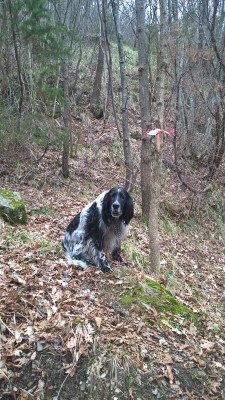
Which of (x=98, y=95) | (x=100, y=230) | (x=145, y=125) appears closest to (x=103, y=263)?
(x=100, y=230)

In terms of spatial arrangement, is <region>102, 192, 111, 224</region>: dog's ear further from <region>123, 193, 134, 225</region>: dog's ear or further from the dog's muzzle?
<region>123, 193, 134, 225</region>: dog's ear

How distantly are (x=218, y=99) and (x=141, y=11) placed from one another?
14.1 ft

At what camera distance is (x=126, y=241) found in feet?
23.4

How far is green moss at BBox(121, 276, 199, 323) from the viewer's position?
4477mm

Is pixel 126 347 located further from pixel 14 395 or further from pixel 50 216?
pixel 50 216

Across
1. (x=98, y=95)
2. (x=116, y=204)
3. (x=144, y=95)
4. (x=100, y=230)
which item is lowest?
(x=100, y=230)

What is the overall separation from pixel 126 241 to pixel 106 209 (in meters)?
1.83

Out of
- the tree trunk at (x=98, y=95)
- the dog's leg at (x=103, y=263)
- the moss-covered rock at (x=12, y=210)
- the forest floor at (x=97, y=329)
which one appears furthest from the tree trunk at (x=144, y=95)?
the tree trunk at (x=98, y=95)

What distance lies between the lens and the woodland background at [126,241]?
11.5 feet

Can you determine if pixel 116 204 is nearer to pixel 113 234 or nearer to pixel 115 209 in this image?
pixel 115 209

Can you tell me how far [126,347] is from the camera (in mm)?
3695

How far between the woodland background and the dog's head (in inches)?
14.1

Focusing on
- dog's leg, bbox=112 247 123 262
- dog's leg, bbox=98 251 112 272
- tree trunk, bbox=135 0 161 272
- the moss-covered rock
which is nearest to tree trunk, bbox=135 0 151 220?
tree trunk, bbox=135 0 161 272

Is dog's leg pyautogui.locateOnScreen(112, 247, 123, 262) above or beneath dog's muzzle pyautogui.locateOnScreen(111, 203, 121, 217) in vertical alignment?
beneath
